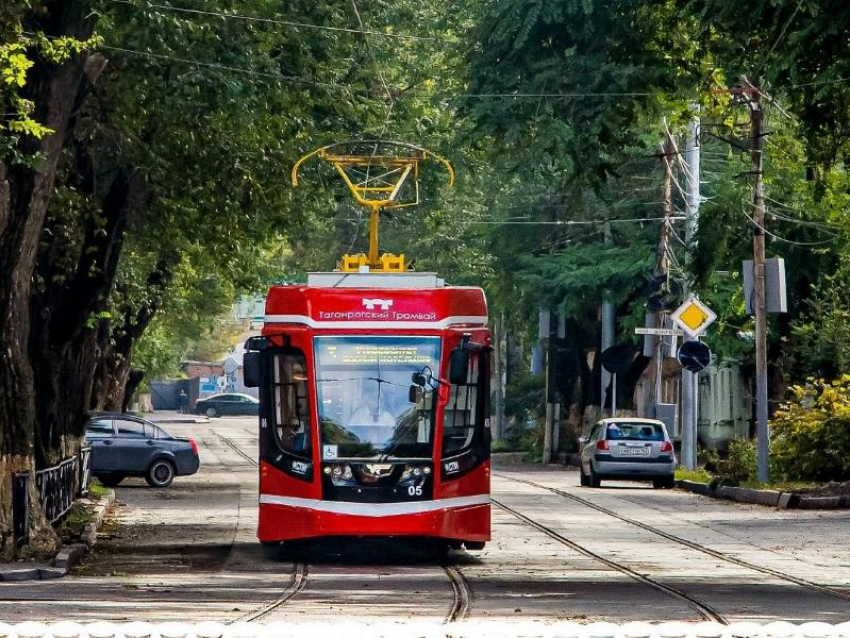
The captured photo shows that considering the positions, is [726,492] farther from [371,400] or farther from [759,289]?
[371,400]

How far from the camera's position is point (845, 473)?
33.6 m

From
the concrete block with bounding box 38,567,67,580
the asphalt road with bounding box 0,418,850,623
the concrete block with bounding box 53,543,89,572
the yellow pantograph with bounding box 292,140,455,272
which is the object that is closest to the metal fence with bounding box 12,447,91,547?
the concrete block with bounding box 53,543,89,572

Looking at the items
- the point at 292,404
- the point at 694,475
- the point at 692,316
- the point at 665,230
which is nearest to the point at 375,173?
the point at 692,316

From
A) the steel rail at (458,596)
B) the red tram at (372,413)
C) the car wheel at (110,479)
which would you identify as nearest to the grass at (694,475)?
the car wheel at (110,479)

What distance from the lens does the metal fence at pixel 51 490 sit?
1945 centimetres

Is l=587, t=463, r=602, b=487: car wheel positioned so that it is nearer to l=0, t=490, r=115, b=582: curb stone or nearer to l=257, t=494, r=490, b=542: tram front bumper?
l=0, t=490, r=115, b=582: curb stone

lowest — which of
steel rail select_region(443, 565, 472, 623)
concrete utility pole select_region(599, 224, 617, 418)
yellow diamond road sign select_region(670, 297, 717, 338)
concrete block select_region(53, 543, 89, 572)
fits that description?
steel rail select_region(443, 565, 472, 623)

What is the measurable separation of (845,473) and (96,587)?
20014 millimetres

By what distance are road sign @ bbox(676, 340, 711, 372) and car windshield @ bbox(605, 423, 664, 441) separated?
1.50 meters

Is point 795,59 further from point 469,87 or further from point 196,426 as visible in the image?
point 196,426

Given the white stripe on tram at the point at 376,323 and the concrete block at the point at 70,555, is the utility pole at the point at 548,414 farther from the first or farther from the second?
the white stripe on tram at the point at 376,323

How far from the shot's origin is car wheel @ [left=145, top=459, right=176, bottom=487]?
133 feet

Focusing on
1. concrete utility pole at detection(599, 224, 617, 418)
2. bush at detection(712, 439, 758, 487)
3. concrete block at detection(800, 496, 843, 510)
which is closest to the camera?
concrete block at detection(800, 496, 843, 510)

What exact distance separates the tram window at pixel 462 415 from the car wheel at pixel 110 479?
22.0m
